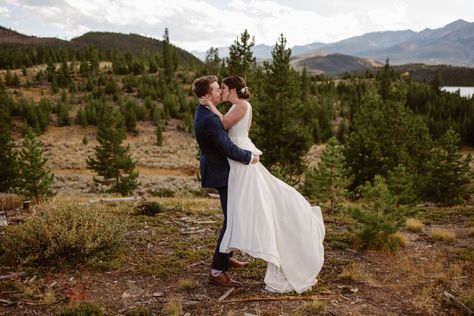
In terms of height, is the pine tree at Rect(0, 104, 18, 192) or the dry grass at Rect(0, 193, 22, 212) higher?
the dry grass at Rect(0, 193, 22, 212)

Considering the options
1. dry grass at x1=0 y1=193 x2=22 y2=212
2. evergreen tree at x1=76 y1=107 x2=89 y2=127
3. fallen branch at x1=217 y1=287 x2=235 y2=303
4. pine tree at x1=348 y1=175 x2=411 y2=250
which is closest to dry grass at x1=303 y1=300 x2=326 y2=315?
fallen branch at x1=217 y1=287 x2=235 y2=303

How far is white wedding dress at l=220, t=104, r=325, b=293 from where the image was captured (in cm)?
550

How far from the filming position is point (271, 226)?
5.60m

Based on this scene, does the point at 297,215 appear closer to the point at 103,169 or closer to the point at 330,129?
the point at 103,169

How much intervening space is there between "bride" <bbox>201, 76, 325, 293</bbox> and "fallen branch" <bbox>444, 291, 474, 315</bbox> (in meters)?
1.81

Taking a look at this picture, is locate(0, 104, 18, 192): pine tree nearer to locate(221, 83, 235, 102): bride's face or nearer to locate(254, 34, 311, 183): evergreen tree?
locate(254, 34, 311, 183): evergreen tree

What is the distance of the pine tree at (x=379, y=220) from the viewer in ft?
25.0

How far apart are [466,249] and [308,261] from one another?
4.16m

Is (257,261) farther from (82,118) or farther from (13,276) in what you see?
(82,118)

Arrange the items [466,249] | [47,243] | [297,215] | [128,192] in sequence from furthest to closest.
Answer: [128,192] → [466,249] → [47,243] → [297,215]

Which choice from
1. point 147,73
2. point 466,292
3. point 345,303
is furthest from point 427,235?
point 147,73

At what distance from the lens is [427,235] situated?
927 cm

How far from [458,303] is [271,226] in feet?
8.80

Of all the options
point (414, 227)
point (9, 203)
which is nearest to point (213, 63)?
point (9, 203)
